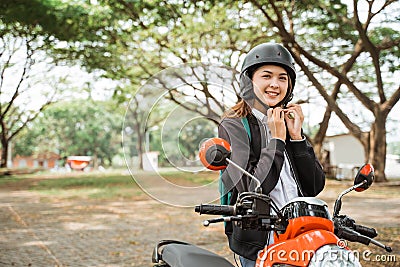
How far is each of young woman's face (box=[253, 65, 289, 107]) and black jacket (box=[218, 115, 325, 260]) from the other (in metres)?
0.12

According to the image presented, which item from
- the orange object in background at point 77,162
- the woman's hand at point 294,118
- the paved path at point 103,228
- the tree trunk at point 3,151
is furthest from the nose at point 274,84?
the orange object in background at point 77,162

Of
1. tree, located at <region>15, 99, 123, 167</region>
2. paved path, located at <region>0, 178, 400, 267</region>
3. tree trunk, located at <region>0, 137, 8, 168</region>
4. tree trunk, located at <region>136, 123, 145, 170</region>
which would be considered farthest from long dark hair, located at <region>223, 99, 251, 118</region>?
tree, located at <region>15, 99, 123, 167</region>

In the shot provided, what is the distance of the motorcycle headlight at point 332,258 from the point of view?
1.64 m

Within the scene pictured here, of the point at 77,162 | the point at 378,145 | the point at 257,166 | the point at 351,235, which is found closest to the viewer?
the point at 351,235

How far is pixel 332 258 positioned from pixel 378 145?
19628 millimetres

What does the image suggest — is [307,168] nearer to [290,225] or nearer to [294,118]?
[294,118]

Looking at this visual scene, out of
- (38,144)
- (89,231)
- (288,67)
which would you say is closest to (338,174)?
(89,231)

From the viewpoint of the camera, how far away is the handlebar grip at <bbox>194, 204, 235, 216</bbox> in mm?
1843

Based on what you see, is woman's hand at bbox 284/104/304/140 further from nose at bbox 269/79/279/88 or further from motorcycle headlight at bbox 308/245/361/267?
motorcycle headlight at bbox 308/245/361/267

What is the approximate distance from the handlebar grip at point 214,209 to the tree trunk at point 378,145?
1865 centimetres

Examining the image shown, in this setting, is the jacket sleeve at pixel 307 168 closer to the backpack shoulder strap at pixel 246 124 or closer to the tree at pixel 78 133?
the backpack shoulder strap at pixel 246 124

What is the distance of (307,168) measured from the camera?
7.45 feet

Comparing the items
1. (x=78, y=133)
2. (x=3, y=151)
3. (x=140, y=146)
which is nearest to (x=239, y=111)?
(x=140, y=146)

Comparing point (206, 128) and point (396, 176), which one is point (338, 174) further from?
point (206, 128)
